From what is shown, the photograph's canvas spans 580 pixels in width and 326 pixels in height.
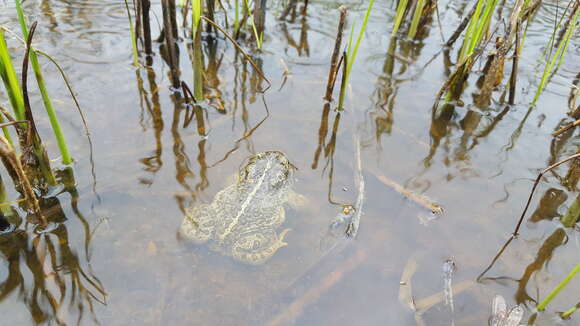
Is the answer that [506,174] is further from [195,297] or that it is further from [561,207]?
[195,297]

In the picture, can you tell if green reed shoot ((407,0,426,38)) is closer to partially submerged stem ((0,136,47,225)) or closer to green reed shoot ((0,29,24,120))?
green reed shoot ((0,29,24,120))

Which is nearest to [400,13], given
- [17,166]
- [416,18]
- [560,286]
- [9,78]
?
[416,18]

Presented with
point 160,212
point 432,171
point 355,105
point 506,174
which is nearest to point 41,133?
point 160,212

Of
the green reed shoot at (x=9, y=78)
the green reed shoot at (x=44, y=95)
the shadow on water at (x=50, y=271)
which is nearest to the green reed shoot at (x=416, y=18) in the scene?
the green reed shoot at (x=44, y=95)

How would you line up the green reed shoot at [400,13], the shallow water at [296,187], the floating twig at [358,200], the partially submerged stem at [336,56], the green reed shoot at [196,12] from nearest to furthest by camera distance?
1. the shallow water at [296,187]
2. the floating twig at [358,200]
3. the green reed shoot at [196,12]
4. the partially submerged stem at [336,56]
5. the green reed shoot at [400,13]

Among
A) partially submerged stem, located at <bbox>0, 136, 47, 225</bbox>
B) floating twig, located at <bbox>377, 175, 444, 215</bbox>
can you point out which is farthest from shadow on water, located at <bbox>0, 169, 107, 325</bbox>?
floating twig, located at <bbox>377, 175, 444, 215</bbox>

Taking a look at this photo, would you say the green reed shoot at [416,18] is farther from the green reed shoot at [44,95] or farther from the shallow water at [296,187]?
the green reed shoot at [44,95]
